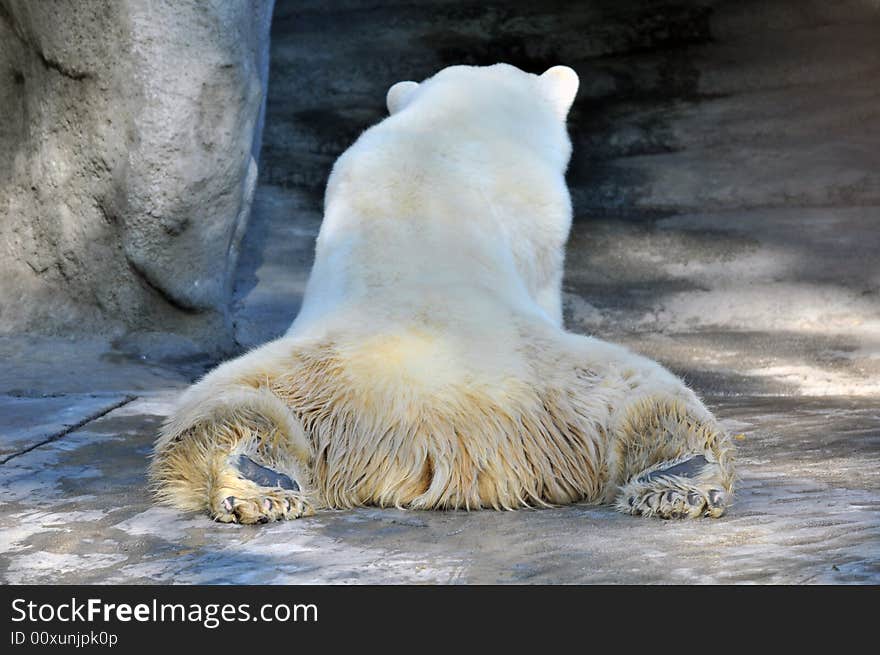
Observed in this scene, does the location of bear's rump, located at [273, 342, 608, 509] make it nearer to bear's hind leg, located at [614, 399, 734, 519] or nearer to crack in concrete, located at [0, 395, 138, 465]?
bear's hind leg, located at [614, 399, 734, 519]

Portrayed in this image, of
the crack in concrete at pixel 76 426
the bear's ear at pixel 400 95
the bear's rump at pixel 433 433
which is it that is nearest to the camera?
the bear's rump at pixel 433 433

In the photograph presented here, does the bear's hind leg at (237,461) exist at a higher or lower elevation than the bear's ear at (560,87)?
lower

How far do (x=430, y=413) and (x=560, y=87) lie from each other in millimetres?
1621

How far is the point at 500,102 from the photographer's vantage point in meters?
3.78

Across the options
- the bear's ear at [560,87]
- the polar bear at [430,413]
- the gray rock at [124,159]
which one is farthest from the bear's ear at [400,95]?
the gray rock at [124,159]

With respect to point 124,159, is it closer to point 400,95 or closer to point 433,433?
point 400,95

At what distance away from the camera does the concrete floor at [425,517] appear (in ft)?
7.50

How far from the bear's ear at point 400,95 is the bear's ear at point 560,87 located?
0.42 m

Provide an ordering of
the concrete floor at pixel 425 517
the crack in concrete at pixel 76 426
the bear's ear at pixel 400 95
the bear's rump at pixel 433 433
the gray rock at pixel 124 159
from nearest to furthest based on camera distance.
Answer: the concrete floor at pixel 425 517 < the bear's rump at pixel 433 433 < the crack in concrete at pixel 76 426 < the bear's ear at pixel 400 95 < the gray rock at pixel 124 159

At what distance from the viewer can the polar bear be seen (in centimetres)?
277

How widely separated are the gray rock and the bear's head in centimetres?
118

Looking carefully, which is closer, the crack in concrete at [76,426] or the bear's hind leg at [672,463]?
the bear's hind leg at [672,463]

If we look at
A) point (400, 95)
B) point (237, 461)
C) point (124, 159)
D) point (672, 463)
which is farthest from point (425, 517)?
point (124, 159)

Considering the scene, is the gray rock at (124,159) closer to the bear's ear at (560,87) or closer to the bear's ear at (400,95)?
the bear's ear at (400,95)
